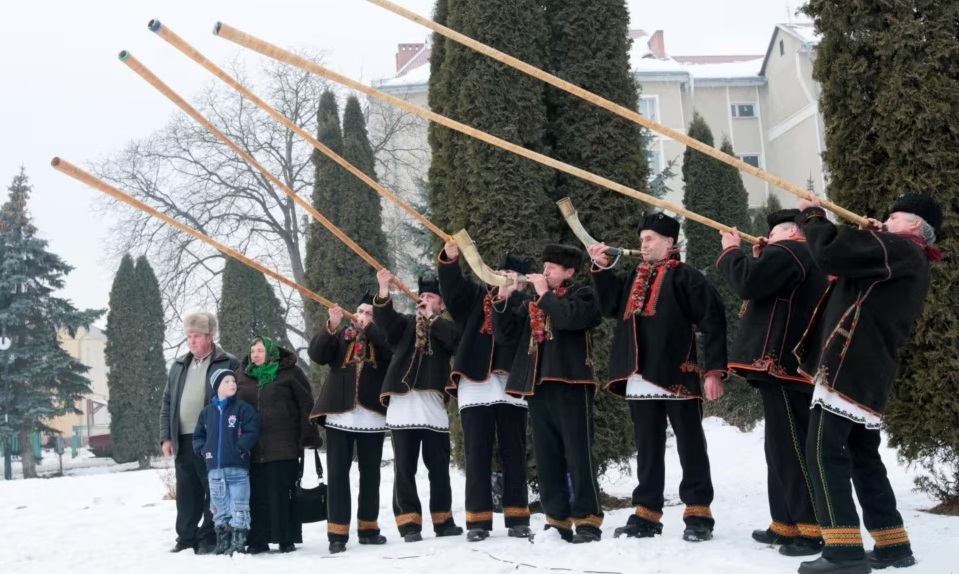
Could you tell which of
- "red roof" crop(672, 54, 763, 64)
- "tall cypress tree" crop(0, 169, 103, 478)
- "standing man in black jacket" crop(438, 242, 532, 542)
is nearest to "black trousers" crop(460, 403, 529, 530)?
"standing man in black jacket" crop(438, 242, 532, 542)

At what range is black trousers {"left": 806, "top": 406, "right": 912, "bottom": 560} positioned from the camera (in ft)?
13.9

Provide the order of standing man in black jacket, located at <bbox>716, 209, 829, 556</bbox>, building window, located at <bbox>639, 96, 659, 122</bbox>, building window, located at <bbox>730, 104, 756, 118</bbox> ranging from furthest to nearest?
building window, located at <bbox>730, 104, 756, 118</bbox> → building window, located at <bbox>639, 96, 659, 122</bbox> → standing man in black jacket, located at <bbox>716, 209, 829, 556</bbox>

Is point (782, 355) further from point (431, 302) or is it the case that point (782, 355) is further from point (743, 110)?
point (743, 110)

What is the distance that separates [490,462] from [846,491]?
259 cm

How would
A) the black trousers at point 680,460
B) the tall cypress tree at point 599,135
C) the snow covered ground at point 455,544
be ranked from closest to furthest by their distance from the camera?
the snow covered ground at point 455,544, the black trousers at point 680,460, the tall cypress tree at point 599,135

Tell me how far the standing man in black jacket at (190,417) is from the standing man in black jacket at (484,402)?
1878 mm

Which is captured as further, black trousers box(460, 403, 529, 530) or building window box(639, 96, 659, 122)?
building window box(639, 96, 659, 122)

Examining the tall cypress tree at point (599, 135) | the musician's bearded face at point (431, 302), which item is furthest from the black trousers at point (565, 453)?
the tall cypress tree at point (599, 135)

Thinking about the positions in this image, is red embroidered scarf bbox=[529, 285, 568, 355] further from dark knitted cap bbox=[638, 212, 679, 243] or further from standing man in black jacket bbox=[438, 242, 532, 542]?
dark knitted cap bbox=[638, 212, 679, 243]

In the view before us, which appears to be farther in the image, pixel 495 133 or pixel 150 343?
pixel 150 343

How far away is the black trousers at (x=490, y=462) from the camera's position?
6.27 meters

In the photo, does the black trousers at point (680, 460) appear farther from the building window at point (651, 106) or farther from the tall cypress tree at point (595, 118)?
the building window at point (651, 106)

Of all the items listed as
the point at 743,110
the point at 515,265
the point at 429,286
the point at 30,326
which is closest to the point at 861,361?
the point at 515,265

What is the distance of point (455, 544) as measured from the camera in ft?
19.9
